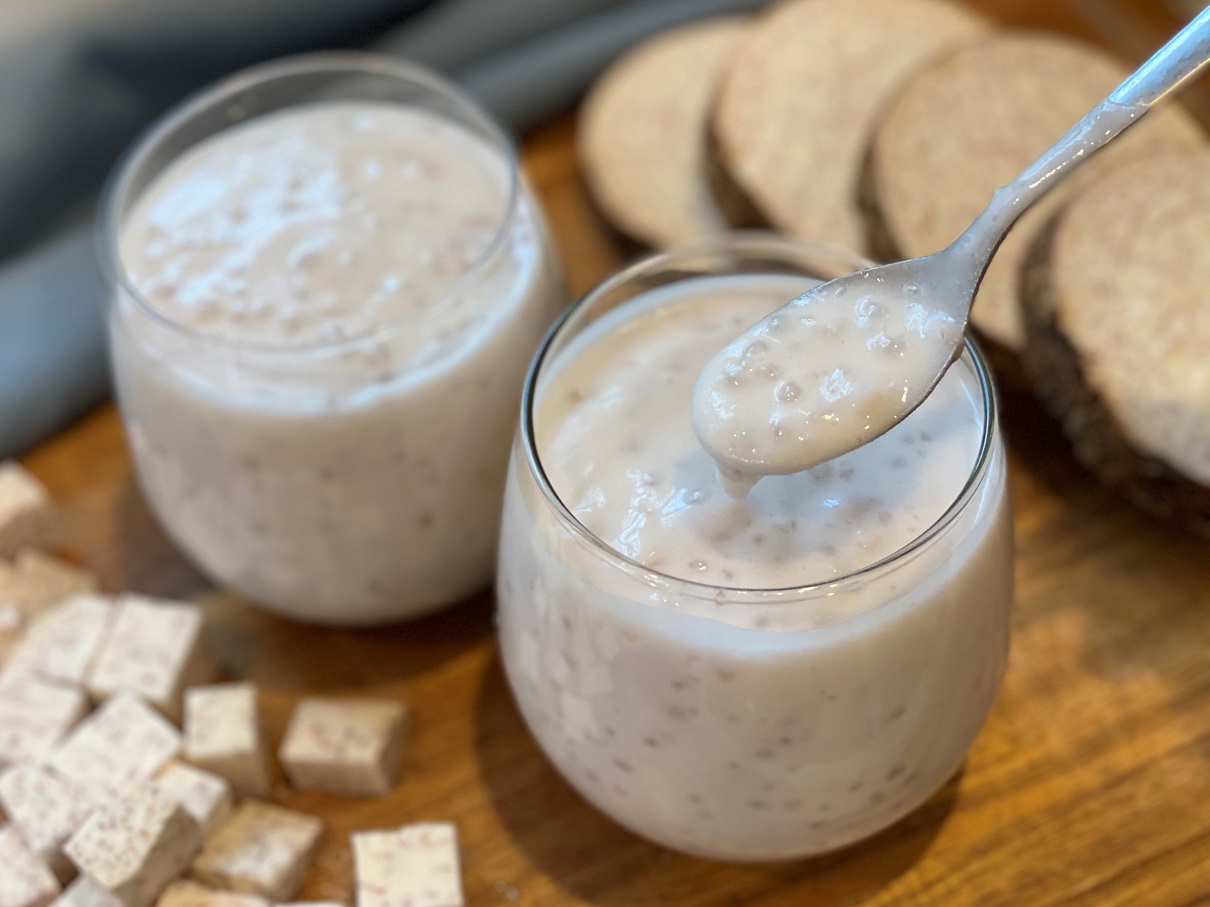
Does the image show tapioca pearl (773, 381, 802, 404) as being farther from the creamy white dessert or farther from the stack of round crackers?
the stack of round crackers

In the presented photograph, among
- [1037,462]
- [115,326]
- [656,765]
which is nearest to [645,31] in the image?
[1037,462]

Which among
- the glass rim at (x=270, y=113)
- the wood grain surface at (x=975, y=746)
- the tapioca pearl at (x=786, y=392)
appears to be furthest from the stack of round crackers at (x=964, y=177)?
the tapioca pearl at (x=786, y=392)

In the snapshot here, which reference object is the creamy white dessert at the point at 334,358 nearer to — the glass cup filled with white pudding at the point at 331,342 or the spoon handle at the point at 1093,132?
the glass cup filled with white pudding at the point at 331,342

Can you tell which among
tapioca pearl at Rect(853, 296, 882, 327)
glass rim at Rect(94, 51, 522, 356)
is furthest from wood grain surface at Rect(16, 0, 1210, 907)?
Result: tapioca pearl at Rect(853, 296, 882, 327)

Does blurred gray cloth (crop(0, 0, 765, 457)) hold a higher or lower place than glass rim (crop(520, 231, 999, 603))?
lower

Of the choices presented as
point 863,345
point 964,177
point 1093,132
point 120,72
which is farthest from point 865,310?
point 120,72

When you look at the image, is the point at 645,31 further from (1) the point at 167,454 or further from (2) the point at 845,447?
(2) the point at 845,447
